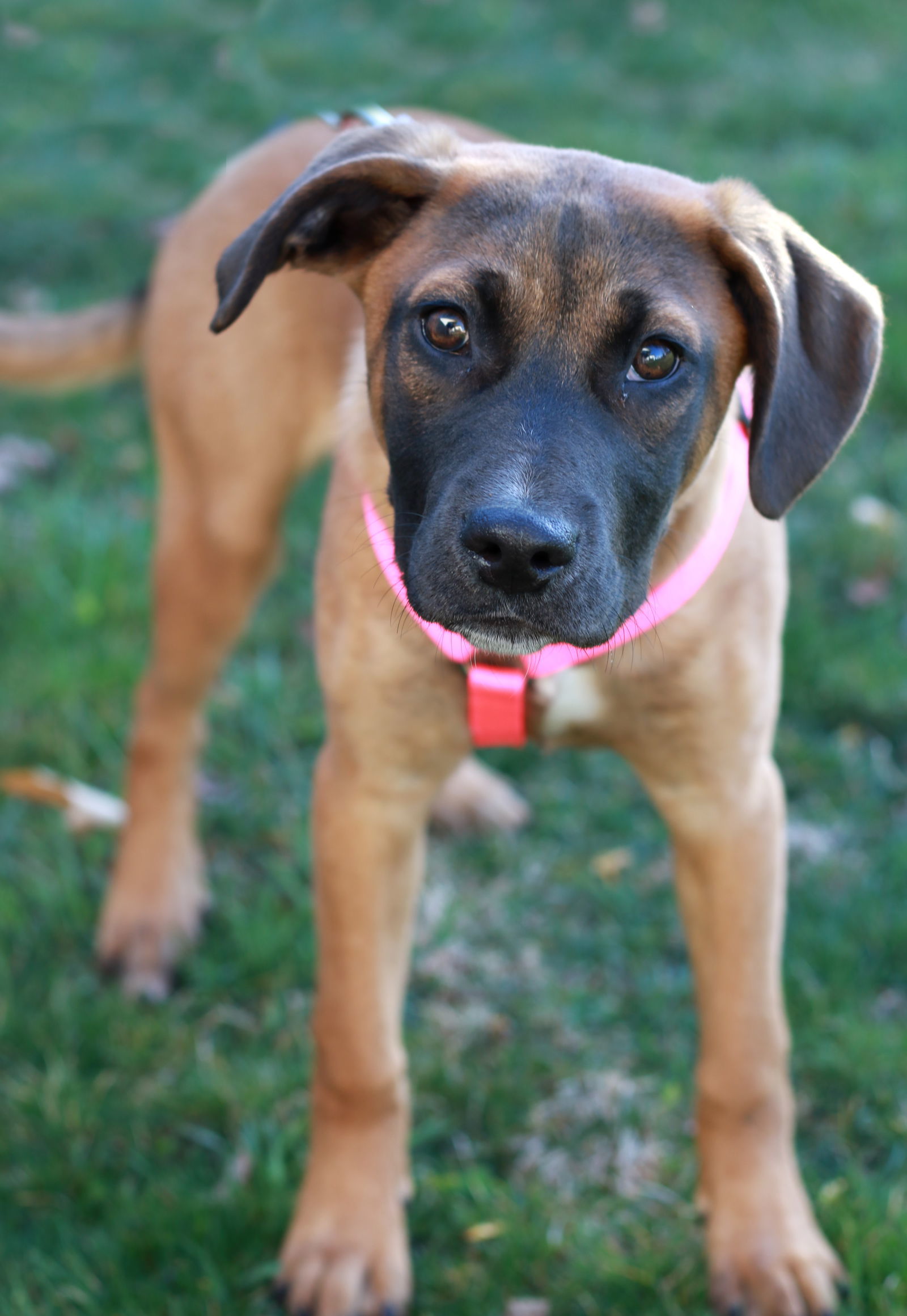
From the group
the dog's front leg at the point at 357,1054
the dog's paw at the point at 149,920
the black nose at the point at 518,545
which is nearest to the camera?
the black nose at the point at 518,545

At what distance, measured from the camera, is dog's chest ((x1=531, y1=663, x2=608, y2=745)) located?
113 inches

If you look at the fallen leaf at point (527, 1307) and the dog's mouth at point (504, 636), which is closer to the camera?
the dog's mouth at point (504, 636)

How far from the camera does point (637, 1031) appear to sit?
3732 mm

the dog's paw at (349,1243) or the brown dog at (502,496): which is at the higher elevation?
the brown dog at (502,496)

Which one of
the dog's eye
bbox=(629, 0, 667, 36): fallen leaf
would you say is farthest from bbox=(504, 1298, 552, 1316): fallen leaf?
bbox=(629, 0, 667, 36): fallen leaf

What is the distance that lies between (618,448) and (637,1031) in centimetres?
191

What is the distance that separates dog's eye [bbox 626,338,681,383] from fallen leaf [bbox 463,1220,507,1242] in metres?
1.89

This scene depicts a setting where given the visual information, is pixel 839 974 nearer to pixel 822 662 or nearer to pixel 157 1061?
pixel 822 662

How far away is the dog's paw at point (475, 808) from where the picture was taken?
4.40 m

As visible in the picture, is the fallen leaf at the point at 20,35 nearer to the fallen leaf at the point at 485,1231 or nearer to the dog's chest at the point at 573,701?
the dog's chest at the point at 573,701

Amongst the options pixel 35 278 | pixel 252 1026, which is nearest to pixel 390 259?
pixel 252 1026

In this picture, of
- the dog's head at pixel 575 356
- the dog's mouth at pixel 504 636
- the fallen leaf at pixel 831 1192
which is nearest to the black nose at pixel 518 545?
the dog's head at pixel 575 356

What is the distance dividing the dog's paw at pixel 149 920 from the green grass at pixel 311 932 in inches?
2.7

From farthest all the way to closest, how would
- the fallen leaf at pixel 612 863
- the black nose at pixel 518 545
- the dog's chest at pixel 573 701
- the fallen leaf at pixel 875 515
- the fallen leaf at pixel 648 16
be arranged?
the fallen leaf at pixel 648 16 < the fallen leaf at pixel 875 515 < the fallen leaf at pixel 612 863 < the dog's chest at pixel 573 701 < the black nose at pixel 518 545
